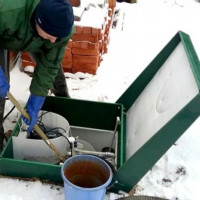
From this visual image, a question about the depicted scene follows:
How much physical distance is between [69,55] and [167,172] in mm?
1592

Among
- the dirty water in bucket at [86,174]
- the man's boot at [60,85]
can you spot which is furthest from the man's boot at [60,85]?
the dirty water in bucket at [86,174]

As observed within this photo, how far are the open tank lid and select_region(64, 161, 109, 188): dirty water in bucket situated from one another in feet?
0.37

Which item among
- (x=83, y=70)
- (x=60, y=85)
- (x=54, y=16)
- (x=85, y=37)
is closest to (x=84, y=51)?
(x=85, y=37)

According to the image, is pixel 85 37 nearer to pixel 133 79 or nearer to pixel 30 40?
pixel 133 79

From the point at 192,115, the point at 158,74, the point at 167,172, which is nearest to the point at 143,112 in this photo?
the point at 158,74

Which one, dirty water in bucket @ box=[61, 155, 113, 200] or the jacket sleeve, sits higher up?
the jacket sleeve

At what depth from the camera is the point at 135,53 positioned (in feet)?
13.6

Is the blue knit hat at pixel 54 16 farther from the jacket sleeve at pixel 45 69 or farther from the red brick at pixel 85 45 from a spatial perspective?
the red brick at pixel 85 45

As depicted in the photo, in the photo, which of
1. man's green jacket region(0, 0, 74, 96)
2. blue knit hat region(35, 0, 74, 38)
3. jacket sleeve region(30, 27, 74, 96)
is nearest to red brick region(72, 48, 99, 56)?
man's green jacket region(0, 0, 74, 96)

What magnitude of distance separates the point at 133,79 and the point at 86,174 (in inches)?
71.0

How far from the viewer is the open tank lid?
1627 mm

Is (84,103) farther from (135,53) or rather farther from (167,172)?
(135,53)

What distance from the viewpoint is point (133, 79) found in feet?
11.5

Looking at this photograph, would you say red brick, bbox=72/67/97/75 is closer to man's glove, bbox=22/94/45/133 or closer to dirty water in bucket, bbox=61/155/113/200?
man's glove, bbox=22/94/45/133
